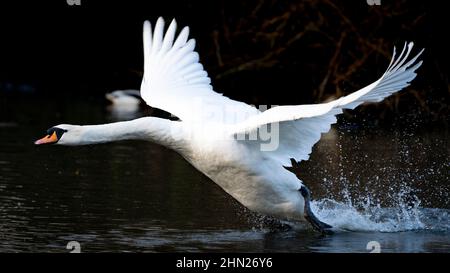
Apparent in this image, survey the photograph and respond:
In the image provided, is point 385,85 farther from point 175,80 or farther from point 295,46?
point 295,46

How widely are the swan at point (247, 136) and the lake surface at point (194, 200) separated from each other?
0.34 metres

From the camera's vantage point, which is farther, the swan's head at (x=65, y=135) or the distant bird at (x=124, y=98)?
the distant bird at (x=124, y=98)

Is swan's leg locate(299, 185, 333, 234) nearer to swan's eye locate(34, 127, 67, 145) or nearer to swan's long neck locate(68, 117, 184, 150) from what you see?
swan's long neck locate(68, 117, 184, 150)

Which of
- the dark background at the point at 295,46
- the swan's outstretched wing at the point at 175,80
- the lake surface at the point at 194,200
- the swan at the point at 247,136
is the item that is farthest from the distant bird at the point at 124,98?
the swan at the point at 247,136

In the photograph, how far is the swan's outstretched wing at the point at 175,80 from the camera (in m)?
9.18

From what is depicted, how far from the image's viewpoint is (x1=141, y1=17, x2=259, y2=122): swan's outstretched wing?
361 inches

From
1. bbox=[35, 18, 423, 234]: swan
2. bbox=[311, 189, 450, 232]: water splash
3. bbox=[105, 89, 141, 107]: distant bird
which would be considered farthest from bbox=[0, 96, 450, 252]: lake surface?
bbox=[105, 89, 141, 107]: distant bird

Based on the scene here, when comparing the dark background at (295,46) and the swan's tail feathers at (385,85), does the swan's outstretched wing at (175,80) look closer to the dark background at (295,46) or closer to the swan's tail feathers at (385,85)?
the swan's tail feathers at (385,85)

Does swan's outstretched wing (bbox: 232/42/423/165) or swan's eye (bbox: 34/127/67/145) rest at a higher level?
swan's outstretched wing (bbox: 232/42/423/165)

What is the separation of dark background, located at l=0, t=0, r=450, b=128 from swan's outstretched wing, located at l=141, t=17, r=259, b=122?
22.0 feet

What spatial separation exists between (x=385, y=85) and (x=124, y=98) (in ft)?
40.8

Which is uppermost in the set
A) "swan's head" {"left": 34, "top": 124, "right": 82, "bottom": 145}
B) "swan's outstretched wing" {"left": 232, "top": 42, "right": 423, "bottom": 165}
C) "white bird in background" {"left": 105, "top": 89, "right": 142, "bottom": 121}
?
"white bird in background" {"left": 105, "top": 89, "right": 142, "bottom": 121}

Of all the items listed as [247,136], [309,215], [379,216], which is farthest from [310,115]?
[379,216]

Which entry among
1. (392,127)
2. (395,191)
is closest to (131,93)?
(392,127)
